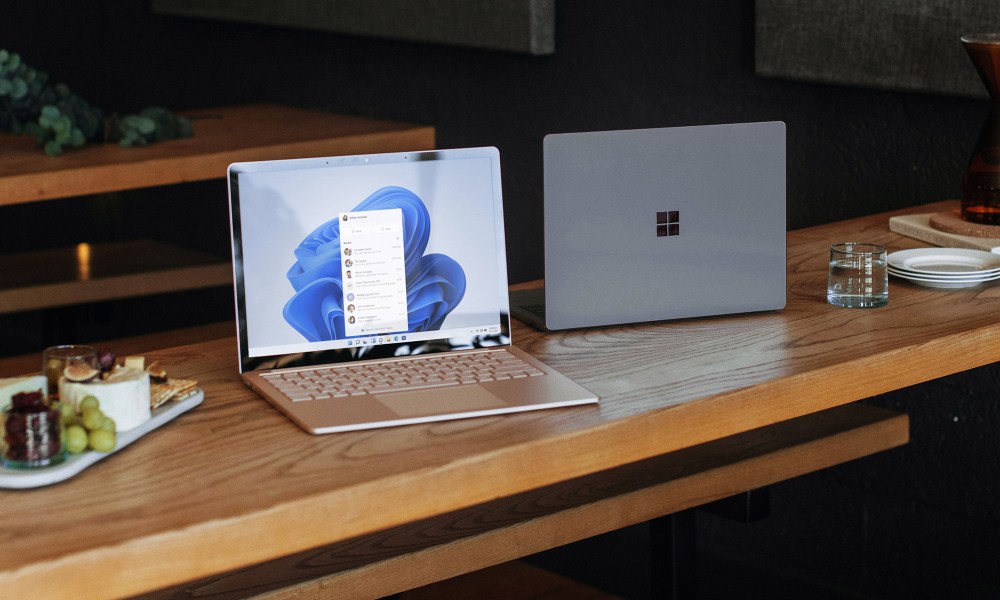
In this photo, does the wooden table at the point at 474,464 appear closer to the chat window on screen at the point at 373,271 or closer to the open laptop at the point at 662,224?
the open laptop at the point at 662,224

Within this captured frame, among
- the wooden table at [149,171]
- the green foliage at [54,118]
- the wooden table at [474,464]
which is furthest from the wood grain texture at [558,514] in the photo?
the green foliage at [54,118]

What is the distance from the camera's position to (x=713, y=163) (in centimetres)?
144

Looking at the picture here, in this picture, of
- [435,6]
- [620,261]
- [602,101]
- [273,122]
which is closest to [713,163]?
[620,261]

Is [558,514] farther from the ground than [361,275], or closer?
closer

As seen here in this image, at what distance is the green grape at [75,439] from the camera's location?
1.03 meters

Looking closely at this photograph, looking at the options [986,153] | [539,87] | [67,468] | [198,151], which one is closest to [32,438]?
[67,468]

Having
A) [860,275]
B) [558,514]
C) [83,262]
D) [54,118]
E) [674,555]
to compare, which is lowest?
[674,555]

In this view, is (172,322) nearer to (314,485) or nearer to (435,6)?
(435,6)

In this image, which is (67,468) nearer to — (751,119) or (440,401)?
(440,401)

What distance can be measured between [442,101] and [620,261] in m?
1.71

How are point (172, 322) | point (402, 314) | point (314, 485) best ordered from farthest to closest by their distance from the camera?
point (172, 322)
point (402, 314)
point (314, 485)

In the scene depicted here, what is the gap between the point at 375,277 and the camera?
1305 millimetres

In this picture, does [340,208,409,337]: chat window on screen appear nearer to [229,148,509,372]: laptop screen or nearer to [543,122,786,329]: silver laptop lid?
[229,148,509,372]: laptop screen

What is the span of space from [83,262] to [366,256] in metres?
2.10
